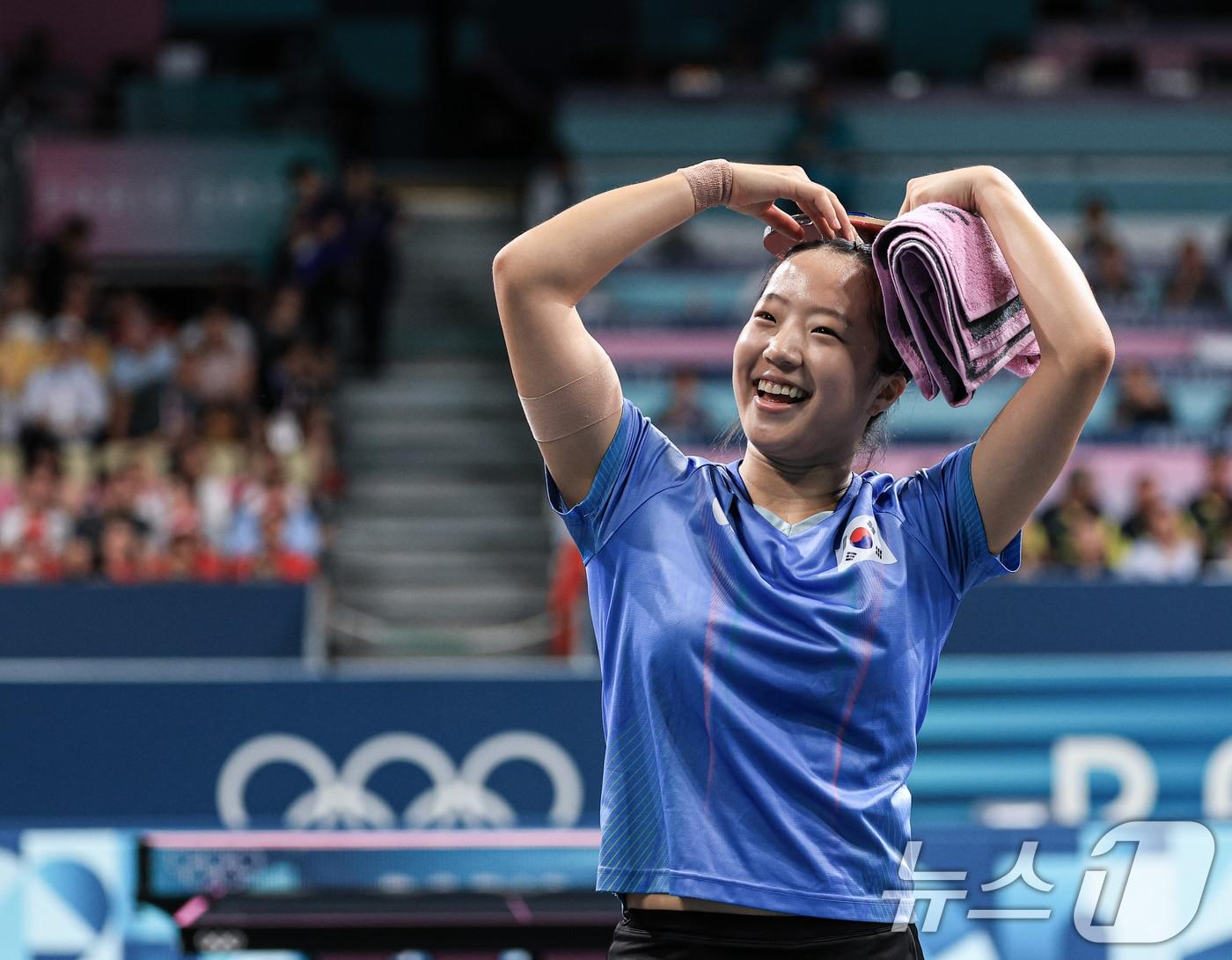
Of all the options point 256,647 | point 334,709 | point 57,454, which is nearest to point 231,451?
point 57,454

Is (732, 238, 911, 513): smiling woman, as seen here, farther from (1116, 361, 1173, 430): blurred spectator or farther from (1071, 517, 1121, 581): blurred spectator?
(1116, 361, 1173, 430): blurred spectator

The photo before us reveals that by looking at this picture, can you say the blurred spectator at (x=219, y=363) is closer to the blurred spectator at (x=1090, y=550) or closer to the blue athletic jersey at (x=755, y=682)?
the blurred spectator at (x=1090, y=550)

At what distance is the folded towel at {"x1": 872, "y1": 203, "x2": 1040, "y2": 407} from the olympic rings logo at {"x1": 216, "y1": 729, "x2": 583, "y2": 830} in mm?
4312

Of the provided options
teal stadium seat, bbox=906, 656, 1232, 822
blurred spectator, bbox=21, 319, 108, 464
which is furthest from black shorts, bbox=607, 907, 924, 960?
blurred spectator, bbox=21, 319, 108, 464

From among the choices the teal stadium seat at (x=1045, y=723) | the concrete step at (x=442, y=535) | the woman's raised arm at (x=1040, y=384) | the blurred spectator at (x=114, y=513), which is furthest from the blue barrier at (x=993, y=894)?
the concrete step at (x=442, y=535)

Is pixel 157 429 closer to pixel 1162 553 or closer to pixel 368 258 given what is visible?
pixel 368 258

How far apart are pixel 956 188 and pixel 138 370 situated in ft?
34.5

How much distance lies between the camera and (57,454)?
11.0m

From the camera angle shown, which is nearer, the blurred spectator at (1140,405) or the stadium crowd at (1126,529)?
the stadium crowd at (1126,529)

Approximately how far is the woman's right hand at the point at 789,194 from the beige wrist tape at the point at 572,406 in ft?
1.00

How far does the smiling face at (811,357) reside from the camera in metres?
2.08

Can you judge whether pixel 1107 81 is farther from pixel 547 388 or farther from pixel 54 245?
pixel 547 388

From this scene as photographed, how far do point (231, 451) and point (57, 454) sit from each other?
1.19 meters

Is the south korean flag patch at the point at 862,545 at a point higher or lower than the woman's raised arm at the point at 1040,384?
lower
